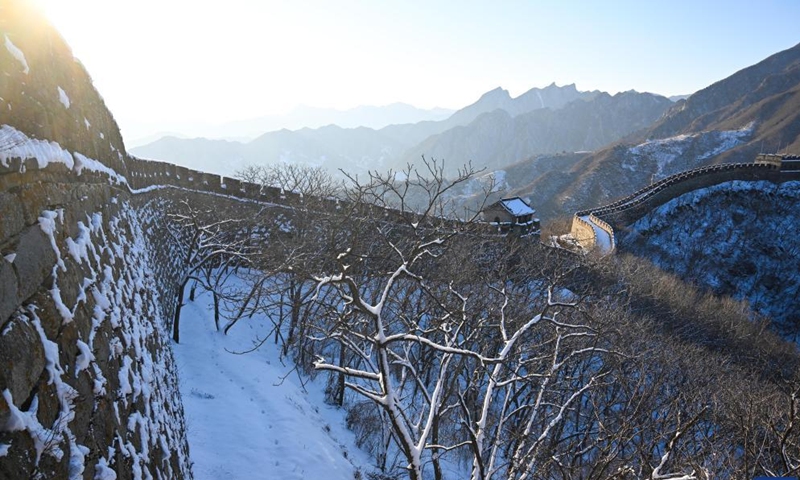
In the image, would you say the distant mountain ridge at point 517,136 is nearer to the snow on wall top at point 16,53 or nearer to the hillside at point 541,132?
the hillside at point 541,132

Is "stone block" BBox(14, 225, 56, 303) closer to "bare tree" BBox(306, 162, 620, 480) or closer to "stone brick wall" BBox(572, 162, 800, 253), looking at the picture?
"bare tree" BBox(306, 162, 620, 480)

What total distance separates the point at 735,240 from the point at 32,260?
46.9m

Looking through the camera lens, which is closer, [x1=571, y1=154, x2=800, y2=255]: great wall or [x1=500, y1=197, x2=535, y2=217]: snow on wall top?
[x1=500, y1=197, x2=535, y2=217]: snow on wall top

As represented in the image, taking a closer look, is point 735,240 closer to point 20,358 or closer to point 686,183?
point 686,183

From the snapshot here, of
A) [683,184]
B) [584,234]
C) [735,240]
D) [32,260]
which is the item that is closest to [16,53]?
[32,260]

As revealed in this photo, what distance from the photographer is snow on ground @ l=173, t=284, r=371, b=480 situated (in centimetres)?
682

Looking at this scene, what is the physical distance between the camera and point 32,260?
5.51 feet

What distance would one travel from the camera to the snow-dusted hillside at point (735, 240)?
34.9 meters

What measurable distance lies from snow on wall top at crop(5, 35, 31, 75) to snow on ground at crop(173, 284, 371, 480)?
4.83m

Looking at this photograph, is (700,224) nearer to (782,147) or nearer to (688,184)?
(688,184)

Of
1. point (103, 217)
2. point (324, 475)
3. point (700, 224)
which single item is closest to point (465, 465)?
point (324, 475)

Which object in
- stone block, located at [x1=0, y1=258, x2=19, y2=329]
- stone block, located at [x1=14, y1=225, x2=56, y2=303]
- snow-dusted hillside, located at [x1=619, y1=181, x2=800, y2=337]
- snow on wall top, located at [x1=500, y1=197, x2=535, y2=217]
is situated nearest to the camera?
stone block, located at [x1=0, y1=258, x2=19, y2=329]

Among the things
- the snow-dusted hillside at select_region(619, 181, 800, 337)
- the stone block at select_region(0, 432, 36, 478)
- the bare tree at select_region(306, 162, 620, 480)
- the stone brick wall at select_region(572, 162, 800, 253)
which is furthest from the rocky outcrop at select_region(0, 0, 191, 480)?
the stone brick wall at select_region(572, 162, 800, 253)

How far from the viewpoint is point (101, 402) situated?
7.38ft
